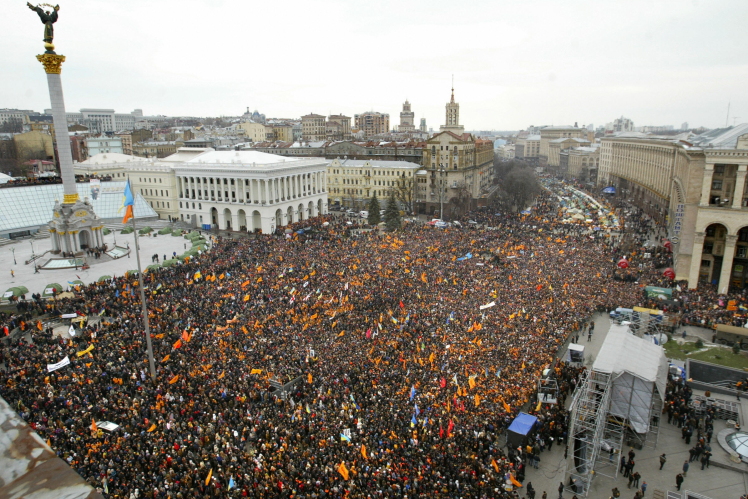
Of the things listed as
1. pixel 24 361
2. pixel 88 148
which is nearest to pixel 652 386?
pixel 24 361

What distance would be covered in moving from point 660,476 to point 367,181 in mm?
63085

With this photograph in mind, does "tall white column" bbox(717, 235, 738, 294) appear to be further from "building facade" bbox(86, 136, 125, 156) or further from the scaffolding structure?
"building facade" bbox(86, 136, 125, 156)

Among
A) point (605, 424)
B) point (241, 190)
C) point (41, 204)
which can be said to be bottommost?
point (605, 424)

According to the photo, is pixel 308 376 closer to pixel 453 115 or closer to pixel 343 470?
pixel 343 470

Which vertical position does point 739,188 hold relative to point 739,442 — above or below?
above

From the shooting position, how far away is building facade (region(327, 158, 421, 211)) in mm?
73625

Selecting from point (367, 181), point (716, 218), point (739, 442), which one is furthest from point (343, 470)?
point (367, 181)

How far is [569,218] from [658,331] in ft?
104

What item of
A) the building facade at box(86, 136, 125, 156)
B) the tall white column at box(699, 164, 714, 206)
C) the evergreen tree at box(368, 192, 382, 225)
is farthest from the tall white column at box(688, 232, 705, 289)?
the building facade at box(86, 136, 125, 156)

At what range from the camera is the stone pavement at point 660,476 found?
51.8 ft

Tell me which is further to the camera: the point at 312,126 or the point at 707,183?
the point at 312,126

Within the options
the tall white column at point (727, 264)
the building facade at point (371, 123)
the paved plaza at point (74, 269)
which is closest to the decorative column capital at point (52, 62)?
the paved plaza at point (74, 269)

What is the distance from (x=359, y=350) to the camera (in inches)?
877

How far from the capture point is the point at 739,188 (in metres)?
32.1
